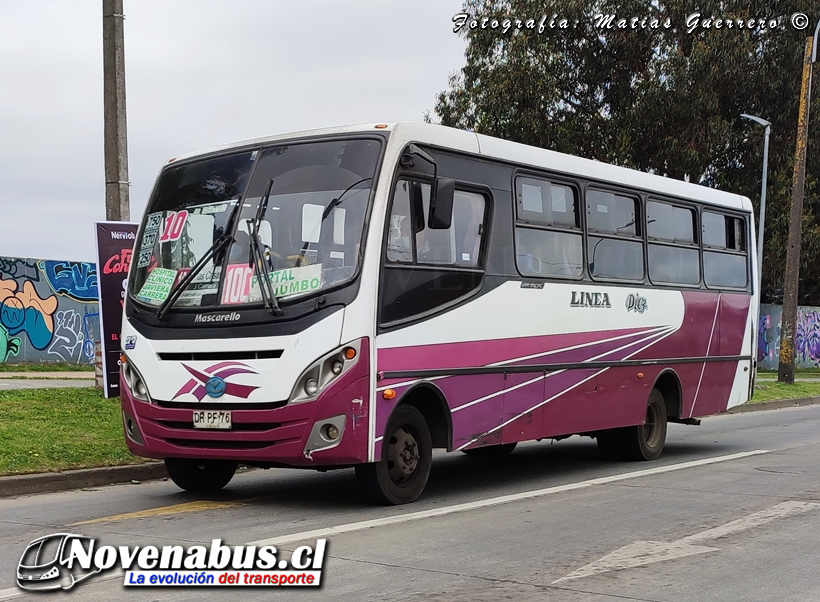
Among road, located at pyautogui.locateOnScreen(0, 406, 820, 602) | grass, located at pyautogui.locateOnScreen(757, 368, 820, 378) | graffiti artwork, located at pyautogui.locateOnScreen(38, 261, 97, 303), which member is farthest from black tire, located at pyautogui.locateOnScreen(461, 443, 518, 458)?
grass, located at pyautogui.locateOnScreen(757, 368, 820, 378)

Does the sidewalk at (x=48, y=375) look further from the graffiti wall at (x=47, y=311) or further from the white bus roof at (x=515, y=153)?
the white bus roof at (x=515, y=153)

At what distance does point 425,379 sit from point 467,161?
2117 mm

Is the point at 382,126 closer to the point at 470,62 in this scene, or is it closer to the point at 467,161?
the point at 467,161

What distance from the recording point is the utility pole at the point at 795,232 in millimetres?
29062

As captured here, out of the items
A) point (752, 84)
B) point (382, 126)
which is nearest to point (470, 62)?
point (752, 84)

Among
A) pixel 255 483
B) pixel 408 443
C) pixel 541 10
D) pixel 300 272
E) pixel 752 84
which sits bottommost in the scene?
pixel 255 483

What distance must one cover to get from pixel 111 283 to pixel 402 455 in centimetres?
623

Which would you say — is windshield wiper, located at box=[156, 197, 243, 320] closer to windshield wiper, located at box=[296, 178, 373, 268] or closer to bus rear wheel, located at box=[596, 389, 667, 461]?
windshield wiper, located at box=[296, 178, 373, 268]

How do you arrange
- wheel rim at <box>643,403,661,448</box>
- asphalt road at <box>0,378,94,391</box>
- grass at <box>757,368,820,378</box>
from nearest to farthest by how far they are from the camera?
wheel rim at <box>643,403,661,448</box> < asphalt road at <box>0,378,94,391</box> < grass at <box>757,368,820,378</box>

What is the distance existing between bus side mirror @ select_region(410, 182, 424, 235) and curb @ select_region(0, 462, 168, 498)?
13.0 feet

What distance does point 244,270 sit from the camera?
9109 millimetres

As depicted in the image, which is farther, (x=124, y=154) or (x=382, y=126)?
(x=124, y=154)

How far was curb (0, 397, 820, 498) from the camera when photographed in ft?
32.9

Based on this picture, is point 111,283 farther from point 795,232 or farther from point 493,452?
point 795,232
